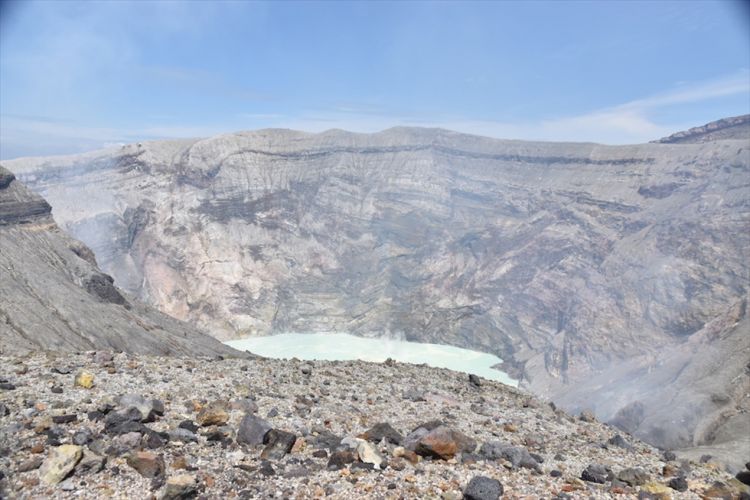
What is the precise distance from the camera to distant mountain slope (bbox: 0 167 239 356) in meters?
23.0

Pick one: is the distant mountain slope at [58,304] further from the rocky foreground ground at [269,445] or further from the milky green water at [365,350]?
the milky green water at [365,350]

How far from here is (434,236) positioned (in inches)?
3442

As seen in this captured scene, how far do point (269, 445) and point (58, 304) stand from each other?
23.2 m

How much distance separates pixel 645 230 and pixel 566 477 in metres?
67.2

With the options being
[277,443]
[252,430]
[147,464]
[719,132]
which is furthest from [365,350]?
[719,132]

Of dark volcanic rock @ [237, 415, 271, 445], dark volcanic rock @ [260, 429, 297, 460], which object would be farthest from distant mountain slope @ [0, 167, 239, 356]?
dark volcanic rock @ [260, 429, 297, 460]

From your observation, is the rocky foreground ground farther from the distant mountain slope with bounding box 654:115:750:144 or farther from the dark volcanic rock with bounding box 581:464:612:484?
the distant mountain slope with bounding box 654:115:750:144

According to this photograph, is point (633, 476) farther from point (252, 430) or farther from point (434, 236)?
point (434, 236)

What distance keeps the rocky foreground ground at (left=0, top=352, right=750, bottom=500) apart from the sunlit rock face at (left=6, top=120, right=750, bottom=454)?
4322 centimetres

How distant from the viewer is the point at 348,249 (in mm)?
86875

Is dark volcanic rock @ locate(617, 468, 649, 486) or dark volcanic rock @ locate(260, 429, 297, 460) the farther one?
dark volcanic rock @ locate(617, 468, 649, 486)

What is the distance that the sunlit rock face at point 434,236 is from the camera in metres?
59.1

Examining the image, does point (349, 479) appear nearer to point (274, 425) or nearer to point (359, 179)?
point (274, 425)

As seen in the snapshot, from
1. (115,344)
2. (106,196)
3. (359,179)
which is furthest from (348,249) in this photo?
(115,344)
